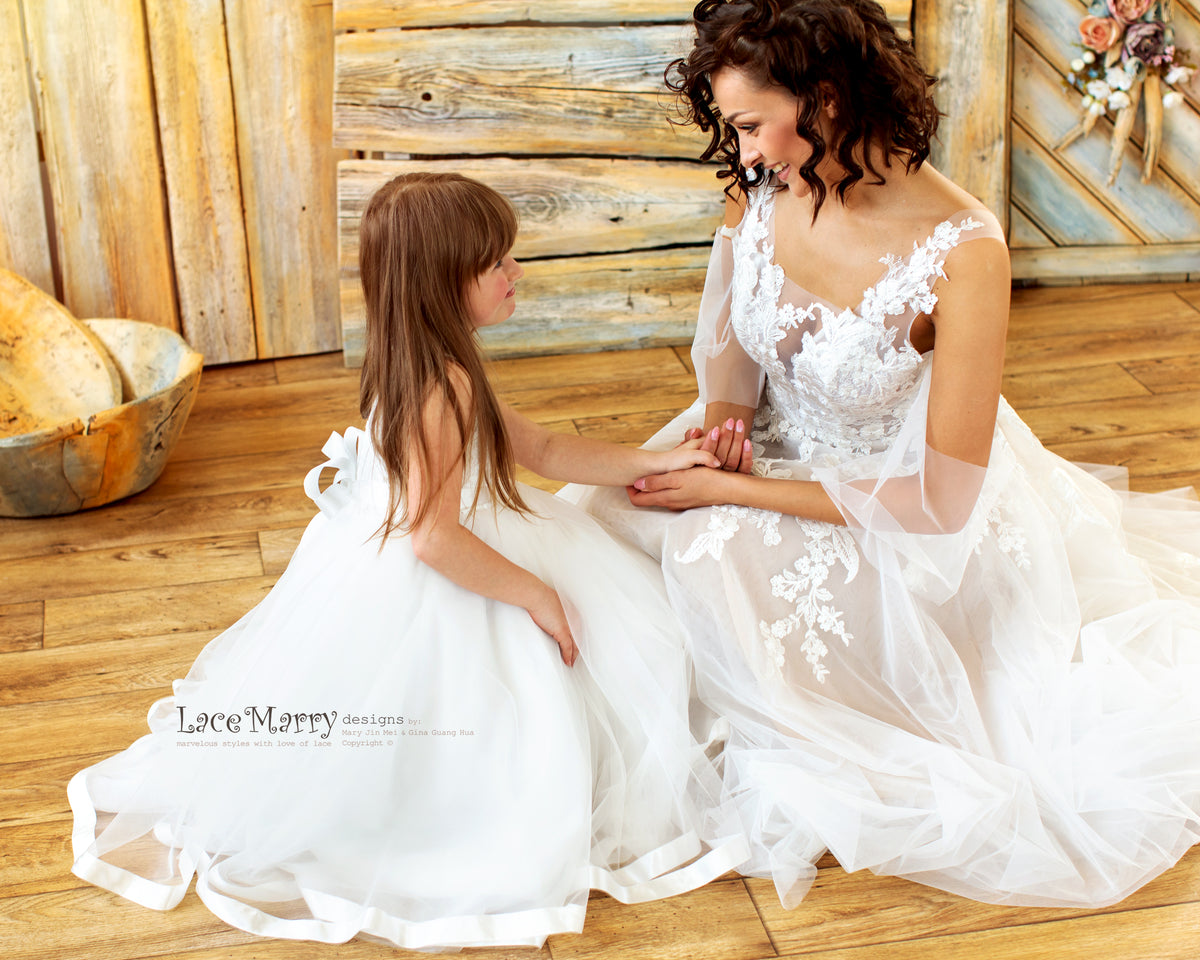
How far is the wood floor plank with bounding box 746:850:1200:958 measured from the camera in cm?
150

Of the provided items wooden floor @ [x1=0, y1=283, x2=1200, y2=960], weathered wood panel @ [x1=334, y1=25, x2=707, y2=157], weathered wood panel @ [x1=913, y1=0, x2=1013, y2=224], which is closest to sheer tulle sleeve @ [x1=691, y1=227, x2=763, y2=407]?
wooden floor @ [x1=0, y1=283, x2=1200, y2=960]

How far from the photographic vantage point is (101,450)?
2355 millimetres

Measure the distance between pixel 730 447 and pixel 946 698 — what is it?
0.46 metres

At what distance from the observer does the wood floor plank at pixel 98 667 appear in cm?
198

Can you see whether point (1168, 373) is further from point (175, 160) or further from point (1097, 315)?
point (175, 160)

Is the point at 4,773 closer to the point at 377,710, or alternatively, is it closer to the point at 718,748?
the point at 377,710

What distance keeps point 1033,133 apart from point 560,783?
2497 mm

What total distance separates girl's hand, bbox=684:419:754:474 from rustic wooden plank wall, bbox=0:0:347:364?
158 centimetres

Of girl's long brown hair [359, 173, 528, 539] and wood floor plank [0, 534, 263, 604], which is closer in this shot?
girl's long brown hair [359, 173, 528, 539]

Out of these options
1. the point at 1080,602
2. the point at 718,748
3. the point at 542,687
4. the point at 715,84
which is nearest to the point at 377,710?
the point at 542,687

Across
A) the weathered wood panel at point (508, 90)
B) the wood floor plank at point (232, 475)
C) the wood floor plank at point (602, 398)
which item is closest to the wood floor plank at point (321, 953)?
the wood floor plank at point (232, 475)

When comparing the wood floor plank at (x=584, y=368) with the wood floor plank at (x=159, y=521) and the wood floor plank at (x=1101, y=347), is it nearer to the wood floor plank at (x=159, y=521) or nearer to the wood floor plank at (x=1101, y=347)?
the wood floor plank at (x=159, y=521)

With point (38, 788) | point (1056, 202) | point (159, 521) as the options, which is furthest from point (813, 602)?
point (1056, 202)

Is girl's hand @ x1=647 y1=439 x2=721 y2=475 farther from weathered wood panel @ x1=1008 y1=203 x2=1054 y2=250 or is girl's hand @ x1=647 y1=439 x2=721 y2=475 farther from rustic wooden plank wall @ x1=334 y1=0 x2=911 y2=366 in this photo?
weathered wood panel @ x1=1008 y1=203 x2=1054 y2=250
